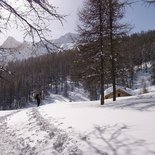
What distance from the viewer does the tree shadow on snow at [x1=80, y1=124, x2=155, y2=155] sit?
8.40 m

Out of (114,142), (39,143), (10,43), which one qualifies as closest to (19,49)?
(10,43)

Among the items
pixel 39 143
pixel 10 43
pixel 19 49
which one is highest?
pixel 10 43

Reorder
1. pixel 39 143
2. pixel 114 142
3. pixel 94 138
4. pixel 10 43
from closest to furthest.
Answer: pixel 10 43, pixel 114 142, pixel 94 138, pixel 39 143

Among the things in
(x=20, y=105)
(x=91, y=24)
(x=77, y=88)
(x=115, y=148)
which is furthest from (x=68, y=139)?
(x=77, y=88)

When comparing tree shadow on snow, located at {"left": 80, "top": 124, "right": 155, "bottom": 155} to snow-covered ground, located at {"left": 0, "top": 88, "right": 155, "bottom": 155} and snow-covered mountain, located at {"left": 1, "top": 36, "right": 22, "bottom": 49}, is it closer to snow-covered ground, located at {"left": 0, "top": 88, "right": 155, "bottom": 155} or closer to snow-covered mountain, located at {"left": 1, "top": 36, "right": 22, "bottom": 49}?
snow-covered ground, located at {"left": 0, "top": 88, "right": 155, "bottom": 155}

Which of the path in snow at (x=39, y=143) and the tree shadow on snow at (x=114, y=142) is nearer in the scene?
the tree shadow on snow at (x=114, y=142)

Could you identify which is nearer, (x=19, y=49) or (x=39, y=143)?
(x=19, y=49)

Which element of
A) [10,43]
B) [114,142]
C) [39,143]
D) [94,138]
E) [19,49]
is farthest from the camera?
[39,143]

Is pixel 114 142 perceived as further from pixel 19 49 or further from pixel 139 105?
pixel 139 105

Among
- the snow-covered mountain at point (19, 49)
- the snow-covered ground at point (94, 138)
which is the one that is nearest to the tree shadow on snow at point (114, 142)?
the snow-covered ground at point (94, 138)

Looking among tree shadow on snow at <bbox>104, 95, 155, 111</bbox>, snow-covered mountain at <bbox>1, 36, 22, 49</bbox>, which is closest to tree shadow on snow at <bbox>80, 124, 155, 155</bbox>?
snow-covered mountain at <bbox>1, 36, 22, 49</bbox>

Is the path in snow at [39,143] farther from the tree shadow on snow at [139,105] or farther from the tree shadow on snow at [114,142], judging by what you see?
the tree shadow on snow at [139,105]

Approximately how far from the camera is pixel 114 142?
930cm

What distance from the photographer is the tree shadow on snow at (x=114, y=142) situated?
840cm
